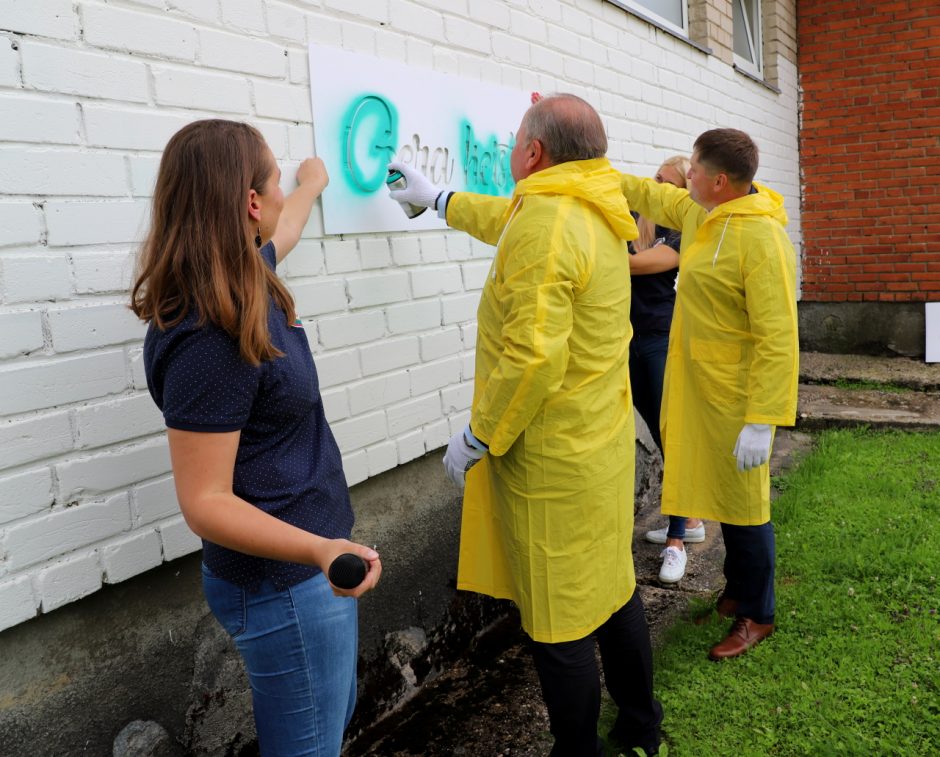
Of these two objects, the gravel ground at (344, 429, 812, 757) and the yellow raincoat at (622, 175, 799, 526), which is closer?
the gravel ground at (344, 429, 812, 757)

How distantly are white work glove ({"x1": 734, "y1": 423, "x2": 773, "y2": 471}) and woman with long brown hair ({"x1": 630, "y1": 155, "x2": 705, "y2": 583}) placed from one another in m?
1.07

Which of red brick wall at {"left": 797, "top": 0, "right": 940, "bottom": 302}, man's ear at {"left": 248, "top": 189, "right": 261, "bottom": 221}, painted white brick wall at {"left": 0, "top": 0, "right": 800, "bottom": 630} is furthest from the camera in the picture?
red brick wall at {"left": 797, "top": 0, "right": 940, "bottom": 302}

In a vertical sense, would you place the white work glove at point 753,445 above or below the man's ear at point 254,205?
below

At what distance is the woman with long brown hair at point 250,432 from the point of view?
1462mm

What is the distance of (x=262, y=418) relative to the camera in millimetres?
1592

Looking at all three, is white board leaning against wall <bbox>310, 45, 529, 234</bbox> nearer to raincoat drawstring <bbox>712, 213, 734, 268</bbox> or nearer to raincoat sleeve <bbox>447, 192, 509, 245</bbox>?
raincoat sleeve <bbox>447, 192, 509, 245</bbox>

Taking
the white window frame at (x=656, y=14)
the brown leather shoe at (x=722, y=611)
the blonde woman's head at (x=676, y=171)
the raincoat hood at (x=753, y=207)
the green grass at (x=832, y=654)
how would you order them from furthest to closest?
1. the white window frame at (x=656, y=14)
2. the blonde woman's head at (x=676, y=171)
3. the brown leather shoe at (x=722, y=611)
4. the raincoat hood at (x=753, y=207)
5. the green grass at (x=832, y=654)

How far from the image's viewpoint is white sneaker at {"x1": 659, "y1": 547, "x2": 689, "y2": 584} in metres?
3.96

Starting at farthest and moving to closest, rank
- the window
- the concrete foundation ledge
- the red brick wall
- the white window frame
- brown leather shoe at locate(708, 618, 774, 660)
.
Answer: the concrete foundation ledge < the red brick wall < the window < the white window frame < brown leather shoe at locate(708, 618, 774, 660)

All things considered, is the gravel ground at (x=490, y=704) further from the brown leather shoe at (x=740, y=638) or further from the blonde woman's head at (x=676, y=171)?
the blonde woman's head at (x=676, y=171)

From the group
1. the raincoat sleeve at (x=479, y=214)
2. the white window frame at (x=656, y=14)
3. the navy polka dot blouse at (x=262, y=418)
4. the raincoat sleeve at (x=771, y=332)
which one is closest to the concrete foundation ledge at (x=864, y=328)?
the white window frame at (x=656, y=14)

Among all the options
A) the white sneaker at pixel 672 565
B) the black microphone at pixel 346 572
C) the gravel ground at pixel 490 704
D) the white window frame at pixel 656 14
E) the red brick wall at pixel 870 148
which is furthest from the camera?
the red brick wall at pixel 870 148

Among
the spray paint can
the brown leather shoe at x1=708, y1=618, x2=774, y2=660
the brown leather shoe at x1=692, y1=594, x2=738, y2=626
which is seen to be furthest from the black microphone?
the brown leather shoe at x1=692, y1=594, x2=738, y2=626

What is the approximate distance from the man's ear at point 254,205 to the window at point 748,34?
7.00 metres
